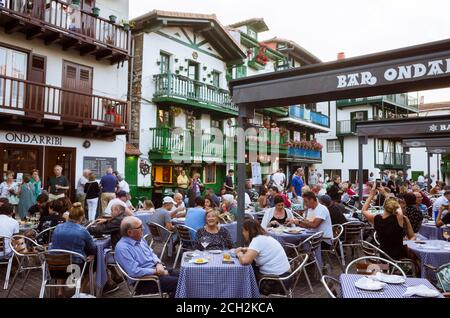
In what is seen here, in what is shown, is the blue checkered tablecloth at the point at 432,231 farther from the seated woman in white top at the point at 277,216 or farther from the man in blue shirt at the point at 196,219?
the man in blue shirt at the point at 196,219

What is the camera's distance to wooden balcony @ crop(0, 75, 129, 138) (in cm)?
1117

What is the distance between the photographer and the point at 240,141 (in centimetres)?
598

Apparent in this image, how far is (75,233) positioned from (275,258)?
274 centimetres

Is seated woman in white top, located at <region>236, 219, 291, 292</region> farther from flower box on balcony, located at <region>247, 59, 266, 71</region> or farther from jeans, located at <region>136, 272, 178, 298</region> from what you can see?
flower box on balcony, located at <region>247, 59, 266, 71</region>

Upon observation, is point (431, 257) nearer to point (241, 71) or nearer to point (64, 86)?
point (64, 86)

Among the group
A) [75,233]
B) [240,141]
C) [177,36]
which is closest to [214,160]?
[177,36]

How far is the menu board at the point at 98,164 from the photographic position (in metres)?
13.8

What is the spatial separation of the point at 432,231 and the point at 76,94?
12.0m

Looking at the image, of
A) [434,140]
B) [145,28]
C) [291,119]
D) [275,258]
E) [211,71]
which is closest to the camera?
[275,258]

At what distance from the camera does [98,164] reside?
14211 millimetres

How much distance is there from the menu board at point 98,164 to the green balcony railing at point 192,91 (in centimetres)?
412

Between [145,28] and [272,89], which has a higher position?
[145,28]

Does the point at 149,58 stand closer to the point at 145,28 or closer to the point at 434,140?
the point at 145,28

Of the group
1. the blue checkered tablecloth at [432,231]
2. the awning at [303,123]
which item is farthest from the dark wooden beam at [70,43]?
the awning at [303,123]
